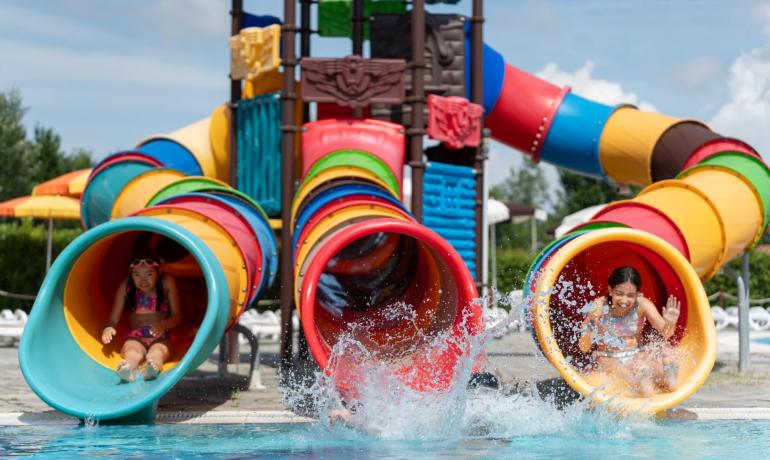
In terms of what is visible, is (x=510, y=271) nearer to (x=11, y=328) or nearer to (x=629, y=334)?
(x=11, y=328)

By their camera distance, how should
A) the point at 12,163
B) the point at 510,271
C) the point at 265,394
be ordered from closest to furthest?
the point at 265,394
the point at 510,271
the point at 12,163

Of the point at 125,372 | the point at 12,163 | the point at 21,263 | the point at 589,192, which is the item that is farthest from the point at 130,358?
the point at 589,192

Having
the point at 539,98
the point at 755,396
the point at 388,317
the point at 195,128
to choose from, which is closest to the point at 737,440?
the point at 755,396

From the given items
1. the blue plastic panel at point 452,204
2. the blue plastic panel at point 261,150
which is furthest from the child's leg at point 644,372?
the blue plastic panel at point 261,150

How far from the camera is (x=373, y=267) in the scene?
9.68 meters

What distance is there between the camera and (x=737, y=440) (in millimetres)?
5551

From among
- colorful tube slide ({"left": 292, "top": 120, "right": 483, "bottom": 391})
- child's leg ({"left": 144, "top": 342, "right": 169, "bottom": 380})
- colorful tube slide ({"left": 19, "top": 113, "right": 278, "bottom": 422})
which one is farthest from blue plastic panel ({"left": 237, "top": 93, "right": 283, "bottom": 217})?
child's leg ({"left": 144, "top": 342, "right": 169, "bottom": 380})

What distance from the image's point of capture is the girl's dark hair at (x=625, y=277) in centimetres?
699

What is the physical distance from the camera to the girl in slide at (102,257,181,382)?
22.5 ft

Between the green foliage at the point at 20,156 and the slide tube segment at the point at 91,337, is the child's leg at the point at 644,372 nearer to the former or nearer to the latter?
the slide tube segment at the point at 91,337

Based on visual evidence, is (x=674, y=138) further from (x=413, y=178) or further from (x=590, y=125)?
(x=413, y=178)

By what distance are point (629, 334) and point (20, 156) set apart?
29.6 metres

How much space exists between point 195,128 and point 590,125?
156 inches

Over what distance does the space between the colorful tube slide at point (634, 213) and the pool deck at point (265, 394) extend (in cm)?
42
